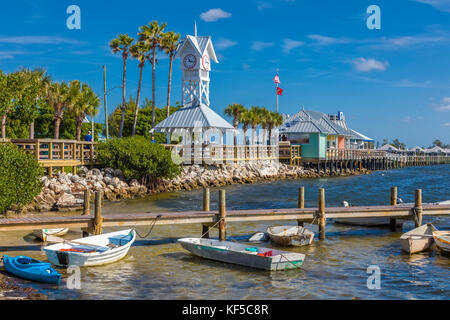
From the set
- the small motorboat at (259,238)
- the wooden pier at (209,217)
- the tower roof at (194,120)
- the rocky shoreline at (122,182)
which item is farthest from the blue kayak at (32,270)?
the tower roof at (194,120)

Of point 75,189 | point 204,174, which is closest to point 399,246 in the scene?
point 75,189

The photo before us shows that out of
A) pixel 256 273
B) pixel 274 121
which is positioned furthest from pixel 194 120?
pixel 256 273

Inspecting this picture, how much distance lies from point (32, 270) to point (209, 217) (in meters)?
7.15

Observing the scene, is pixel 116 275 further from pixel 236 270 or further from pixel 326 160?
pixel 326 160

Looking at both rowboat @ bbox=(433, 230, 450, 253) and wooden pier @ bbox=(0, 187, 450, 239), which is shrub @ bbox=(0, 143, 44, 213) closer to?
wooden pier @ bbox=(0, 187, 450, 239)

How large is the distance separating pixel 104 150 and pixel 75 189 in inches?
Answer: 235

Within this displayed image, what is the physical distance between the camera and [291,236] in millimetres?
17953

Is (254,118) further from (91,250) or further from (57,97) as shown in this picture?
(91,250)

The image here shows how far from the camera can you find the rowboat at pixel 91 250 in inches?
569

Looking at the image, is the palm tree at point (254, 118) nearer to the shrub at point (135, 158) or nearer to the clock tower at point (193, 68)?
the clock tower at point (193, 68)

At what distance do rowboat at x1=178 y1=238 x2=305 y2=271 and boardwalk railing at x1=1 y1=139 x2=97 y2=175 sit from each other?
16.4 meters

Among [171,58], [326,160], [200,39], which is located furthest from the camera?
[326,160]

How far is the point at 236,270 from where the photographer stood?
14914 mm
